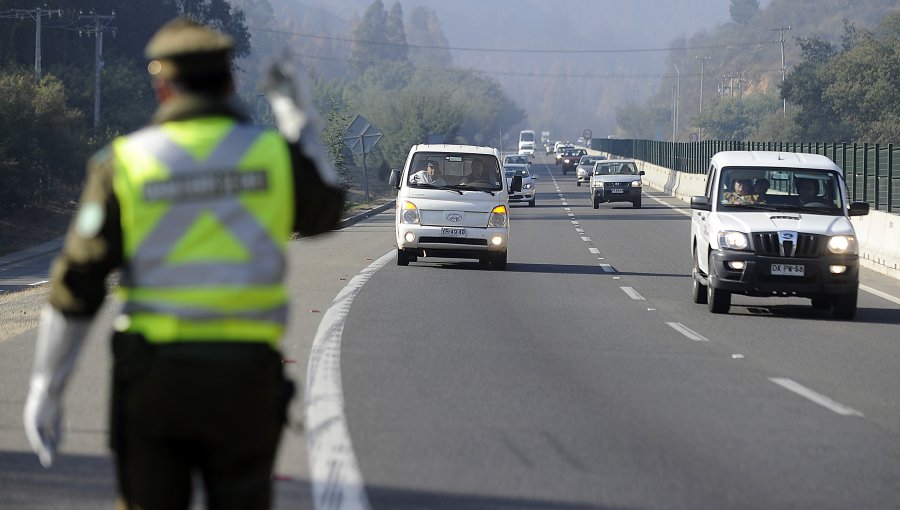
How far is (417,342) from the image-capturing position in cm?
1340

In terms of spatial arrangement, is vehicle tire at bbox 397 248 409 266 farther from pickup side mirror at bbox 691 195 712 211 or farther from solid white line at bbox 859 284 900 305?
solid white line at bbox 859 284 900 305

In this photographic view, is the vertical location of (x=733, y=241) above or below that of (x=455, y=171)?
below

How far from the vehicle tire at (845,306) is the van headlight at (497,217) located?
6851 mm

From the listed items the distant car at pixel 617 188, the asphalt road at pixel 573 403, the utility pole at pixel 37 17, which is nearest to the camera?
the asphalt road at pixel 573 403

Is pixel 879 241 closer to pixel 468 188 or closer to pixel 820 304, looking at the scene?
pixel 468 188

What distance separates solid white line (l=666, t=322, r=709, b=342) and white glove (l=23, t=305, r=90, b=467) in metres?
10.6

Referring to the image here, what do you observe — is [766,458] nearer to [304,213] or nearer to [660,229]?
[304,213]

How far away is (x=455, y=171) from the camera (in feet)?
76.6

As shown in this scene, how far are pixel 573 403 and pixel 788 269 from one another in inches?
289

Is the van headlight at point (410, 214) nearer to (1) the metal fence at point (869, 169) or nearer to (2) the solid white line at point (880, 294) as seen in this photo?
(2) the solid white line at point (880, 294)

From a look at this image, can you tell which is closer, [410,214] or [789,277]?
[789,277]

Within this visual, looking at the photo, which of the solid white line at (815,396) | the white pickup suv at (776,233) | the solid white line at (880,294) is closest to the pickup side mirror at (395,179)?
the white pickup suv at (776,233)

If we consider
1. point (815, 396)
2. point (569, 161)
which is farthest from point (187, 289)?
point (569, 161)

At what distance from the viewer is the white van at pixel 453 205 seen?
22625mm
